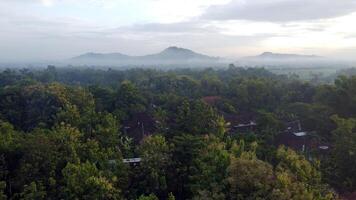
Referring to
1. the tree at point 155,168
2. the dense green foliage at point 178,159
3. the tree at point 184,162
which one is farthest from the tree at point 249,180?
the tree at point 155,168

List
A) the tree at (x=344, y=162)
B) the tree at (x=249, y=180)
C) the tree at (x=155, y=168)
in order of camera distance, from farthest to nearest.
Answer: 1. the tree at (x=344, y=162)
2. the tree at (x=155, y=168)
3. the tree at (x=249, y=180)

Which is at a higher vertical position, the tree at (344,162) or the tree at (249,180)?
the tree at (249,180)

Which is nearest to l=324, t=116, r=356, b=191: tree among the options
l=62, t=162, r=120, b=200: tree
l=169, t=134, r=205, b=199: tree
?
l=169, t=134, r=205, b=199: tree

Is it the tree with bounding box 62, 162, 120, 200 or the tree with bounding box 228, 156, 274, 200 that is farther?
the tree with bounding box 62, 162, 120, 200

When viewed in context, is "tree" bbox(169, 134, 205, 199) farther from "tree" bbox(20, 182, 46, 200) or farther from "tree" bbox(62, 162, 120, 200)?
"tree" bbox(20, 182, 46, 200)

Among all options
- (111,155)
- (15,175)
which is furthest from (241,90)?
(15,175)

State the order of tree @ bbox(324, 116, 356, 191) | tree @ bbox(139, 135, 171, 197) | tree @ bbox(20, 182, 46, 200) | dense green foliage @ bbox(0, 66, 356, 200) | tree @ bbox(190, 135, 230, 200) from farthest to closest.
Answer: tree @ bbox(324, 116, 356, 191) < tree @ bbox(139, 135, 171, 197) < tree @ bbox(20, 182, 46, 200) < dense green foliage @ bbox(0, 66, 356, 200) < tree @ bbox(190, 135, 230, 200)

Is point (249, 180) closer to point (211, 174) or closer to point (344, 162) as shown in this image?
point (211, 174)

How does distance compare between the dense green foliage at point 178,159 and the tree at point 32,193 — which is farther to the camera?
the tree at point 32,193

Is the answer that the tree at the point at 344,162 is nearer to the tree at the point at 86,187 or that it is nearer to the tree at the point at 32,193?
the tree at the point at 86,187

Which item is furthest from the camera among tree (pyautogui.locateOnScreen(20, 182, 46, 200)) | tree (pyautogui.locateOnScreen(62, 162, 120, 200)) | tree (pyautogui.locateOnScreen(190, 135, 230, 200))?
tree (pyautogui.locateOnScreen(20, 182, 46, 200))

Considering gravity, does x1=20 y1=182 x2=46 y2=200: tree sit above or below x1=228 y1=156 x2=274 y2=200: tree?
below

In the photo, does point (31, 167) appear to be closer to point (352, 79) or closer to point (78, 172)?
point (78, 172)
